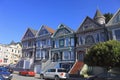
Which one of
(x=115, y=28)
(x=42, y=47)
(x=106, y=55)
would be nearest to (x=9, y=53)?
(x=42, y=47)

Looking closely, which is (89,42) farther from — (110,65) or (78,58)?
(110,65)

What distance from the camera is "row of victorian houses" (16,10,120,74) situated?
37.6 meters

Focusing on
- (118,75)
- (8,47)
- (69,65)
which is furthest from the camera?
(8,47)

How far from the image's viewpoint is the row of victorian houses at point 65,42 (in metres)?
37.6

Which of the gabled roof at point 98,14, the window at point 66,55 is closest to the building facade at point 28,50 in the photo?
the window at point 66,55

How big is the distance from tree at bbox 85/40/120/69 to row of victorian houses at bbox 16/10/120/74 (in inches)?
333

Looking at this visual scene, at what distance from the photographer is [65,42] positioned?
146 ft

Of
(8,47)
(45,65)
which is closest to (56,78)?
(45,65)

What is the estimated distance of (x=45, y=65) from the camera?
150 ft

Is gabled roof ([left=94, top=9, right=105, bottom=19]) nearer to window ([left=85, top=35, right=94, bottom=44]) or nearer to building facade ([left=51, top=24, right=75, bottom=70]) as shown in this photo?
building facade ([left=51, top=24, right=75, bottom=70])

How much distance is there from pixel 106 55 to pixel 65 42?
1817 cm

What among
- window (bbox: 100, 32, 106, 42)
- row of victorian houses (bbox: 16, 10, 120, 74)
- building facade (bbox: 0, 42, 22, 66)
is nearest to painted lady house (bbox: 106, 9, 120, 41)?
row of victorian houses (bbox: 16, 10, 120, 74)

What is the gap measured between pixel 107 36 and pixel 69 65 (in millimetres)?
11002

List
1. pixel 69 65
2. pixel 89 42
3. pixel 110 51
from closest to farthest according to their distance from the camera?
pixel 110 51, pixel 89 42, pixel 69 65
